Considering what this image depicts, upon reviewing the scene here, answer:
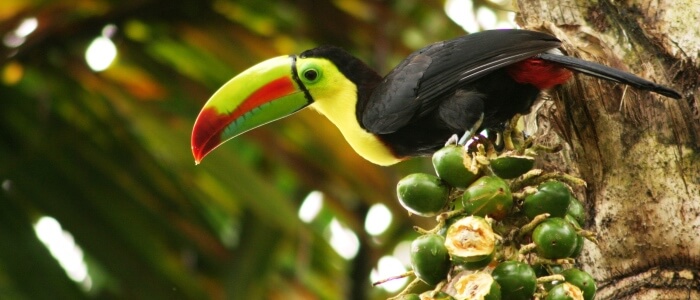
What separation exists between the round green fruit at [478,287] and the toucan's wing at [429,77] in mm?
840

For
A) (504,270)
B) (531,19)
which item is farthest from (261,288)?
(504,270)

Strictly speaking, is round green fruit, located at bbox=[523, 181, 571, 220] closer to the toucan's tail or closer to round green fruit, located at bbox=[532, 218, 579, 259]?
round green fruit, located at bbox=[532, 218, 579, 259]

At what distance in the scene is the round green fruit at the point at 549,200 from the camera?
1657 mm

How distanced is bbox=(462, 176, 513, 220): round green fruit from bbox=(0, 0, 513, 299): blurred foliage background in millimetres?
1219

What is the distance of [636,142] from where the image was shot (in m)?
1.79

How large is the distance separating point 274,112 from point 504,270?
1127mm

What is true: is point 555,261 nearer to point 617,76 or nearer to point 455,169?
point 455,169

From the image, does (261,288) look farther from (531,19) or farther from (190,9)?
(531,19)

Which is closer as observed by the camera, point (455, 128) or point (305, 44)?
point (455, 128)

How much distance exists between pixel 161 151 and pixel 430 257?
1706 millimetres

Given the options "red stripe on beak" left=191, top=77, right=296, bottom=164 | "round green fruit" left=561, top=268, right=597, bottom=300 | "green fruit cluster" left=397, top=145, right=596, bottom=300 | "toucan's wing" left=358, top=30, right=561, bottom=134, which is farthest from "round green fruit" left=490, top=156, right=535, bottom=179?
"red stripe on beak" left=191, top=77, right=296, bottom=164

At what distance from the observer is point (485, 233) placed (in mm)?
1562

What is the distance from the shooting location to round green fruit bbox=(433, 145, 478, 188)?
1719 millimetres

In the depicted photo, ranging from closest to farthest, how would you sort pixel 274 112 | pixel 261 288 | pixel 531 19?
pixel 531 19
pixel 274 112
pixel 261 288
